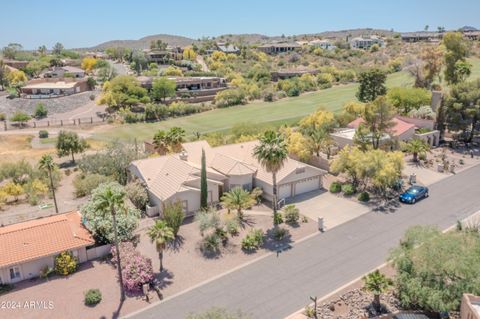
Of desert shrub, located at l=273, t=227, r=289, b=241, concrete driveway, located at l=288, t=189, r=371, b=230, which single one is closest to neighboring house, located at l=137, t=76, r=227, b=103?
concrete driveway, located at l=288, t=189, r=371, b=230

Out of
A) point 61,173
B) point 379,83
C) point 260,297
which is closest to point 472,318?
point 260,297

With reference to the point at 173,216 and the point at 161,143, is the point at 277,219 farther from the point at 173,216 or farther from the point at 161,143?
the point at 161,143

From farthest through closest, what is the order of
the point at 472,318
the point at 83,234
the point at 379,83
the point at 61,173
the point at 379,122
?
the point at 379,83 < the point at 61,173 < the point at 379,122 < the point at 83,234 < the point at 472,318

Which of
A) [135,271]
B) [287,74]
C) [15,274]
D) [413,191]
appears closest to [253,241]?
[135,271]

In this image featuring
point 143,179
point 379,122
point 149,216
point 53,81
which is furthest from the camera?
point 53,81

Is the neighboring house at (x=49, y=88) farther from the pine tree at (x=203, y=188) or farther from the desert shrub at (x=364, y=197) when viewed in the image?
the desert shrub at (x=364, y=197)

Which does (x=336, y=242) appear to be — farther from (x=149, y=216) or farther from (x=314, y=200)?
(x=149, y=216)
